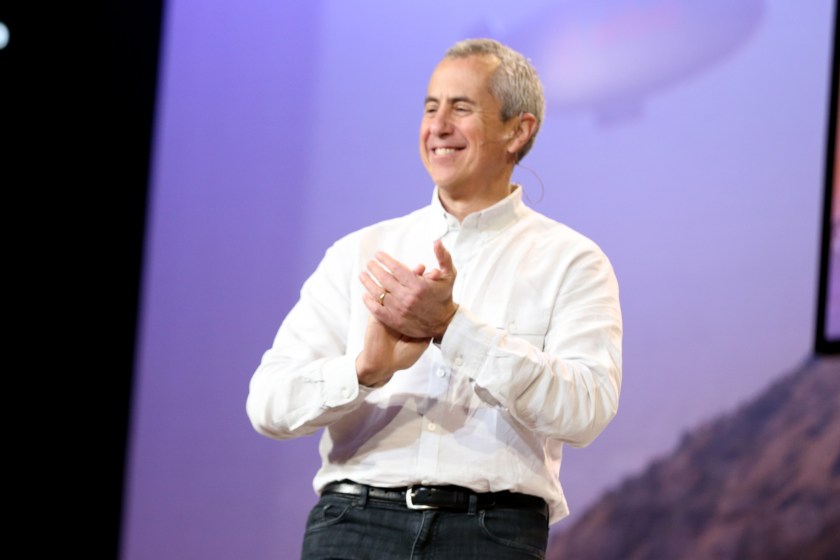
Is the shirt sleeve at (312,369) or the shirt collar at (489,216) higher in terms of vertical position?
the shirt collar at (489,216)

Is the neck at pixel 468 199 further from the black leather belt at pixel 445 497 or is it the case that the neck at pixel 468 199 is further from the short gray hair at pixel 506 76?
the black leather belt at pixel 445 497

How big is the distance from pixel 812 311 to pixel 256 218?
78.2 inches

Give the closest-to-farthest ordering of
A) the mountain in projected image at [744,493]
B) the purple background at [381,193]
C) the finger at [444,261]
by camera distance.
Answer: the finger at [444,261] → the purple background at [381,193] → the mountain in projected image at [744,493]

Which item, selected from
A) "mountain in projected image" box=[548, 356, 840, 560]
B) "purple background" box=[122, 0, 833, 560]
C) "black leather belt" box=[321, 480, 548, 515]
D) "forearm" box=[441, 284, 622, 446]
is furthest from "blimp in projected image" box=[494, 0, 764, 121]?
"black leather belt" box=[321, 480, 548, 515]

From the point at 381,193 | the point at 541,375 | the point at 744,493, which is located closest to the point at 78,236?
the point at 381,193

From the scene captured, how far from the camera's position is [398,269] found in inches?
67.9

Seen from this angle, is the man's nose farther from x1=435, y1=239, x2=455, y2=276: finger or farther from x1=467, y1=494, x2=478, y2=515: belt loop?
x1=467, y1=494, x2=478, y2=515: belt loop

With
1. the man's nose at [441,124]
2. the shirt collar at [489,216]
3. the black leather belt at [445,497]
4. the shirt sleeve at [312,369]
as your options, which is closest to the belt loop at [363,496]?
the black leather belt at [445,497]

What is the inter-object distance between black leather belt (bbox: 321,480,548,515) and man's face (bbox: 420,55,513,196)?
0.56 meters

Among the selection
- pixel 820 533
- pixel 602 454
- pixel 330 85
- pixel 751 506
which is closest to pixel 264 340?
pixel 330 85

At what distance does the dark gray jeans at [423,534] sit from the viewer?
5.93 ft

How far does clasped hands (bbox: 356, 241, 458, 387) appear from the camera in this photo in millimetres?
1707

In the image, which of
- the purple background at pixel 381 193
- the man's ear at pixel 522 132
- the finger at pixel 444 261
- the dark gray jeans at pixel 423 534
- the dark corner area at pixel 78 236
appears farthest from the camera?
the purple background at pixel 381 193

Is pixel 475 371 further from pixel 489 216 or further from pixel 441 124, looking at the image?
pixel 441 124
